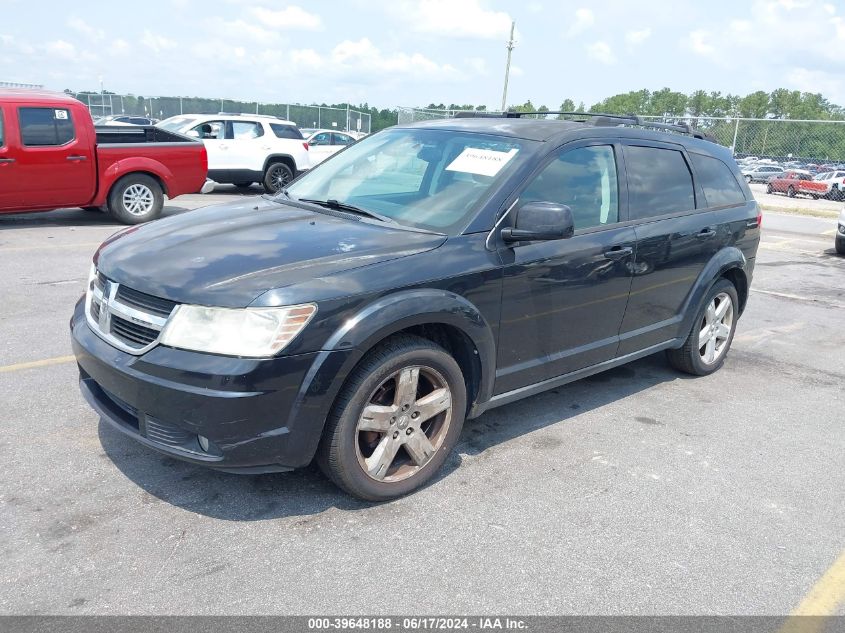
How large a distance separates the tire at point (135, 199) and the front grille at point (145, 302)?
28.3 ft

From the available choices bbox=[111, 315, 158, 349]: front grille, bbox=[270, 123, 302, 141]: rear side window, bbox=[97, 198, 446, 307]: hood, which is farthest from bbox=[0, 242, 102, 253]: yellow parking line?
bbox=[270, 123, 302, 141]: rear side window

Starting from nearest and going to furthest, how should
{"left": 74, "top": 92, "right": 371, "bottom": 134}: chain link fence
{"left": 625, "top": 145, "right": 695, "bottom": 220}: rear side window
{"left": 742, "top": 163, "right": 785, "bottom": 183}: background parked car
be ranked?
1. {"left": 625, "top": 145, "right": 695, "bottom": 220}: rear side window
2. {"left": 74, "top": 92, "right": 371, "bottom": 134}: chain link fence
3. {"left": 742, "top": 163, "right": 785, "bottom": 183}: background parked car

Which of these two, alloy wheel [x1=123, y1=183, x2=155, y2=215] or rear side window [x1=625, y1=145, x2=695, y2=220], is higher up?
rear side window [x1=625, y1=145, x2=695, y2=220]

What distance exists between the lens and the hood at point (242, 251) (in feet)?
9.95

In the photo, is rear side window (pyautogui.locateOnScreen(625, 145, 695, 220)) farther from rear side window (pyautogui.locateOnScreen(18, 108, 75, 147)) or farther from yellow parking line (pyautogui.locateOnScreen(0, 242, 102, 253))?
rear side window (pyautogui.locateOnScreen(18, 108, 75, 147))

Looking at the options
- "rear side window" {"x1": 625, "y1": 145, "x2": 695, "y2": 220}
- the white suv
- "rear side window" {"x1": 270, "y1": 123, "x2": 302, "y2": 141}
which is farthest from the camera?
"rear side window" {"x1": 270, "y1": 123, "x2": 302, "y2": 141}

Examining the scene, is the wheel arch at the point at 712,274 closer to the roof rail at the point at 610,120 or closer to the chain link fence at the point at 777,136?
the roof rail at the point at 610,120

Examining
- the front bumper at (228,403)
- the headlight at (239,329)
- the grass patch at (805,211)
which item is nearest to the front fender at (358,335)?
the front bumper at (228,403)

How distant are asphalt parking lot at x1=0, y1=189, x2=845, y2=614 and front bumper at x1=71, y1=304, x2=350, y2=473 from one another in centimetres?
36

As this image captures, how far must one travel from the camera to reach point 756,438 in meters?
4.46

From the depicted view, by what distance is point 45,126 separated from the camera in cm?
1005

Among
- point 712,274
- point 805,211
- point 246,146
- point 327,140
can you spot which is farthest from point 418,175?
point 805,211

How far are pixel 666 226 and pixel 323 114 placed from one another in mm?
31141

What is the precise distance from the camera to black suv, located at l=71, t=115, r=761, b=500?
2.96 meters
